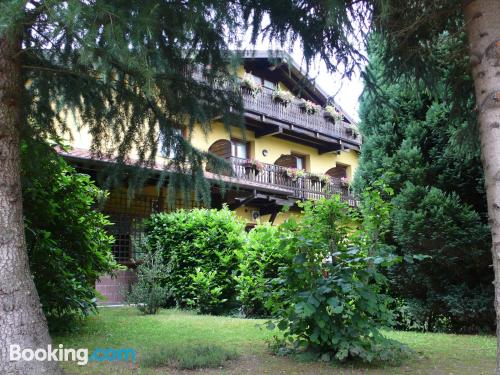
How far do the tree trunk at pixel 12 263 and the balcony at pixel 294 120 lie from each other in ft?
38.2

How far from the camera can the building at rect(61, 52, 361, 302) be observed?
13.0m

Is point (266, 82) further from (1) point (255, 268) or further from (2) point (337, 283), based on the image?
(2) point (337, 283)

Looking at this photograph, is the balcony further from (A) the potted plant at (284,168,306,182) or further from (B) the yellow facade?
(A) the potted plant at (284,168,306,182)

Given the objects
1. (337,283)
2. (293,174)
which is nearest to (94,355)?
(337,283)

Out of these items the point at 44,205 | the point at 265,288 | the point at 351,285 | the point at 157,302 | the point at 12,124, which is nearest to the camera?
the point at 12,124

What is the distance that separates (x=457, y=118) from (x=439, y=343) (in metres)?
2.89

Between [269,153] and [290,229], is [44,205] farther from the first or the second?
[269,153]

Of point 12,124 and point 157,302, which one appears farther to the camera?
point 157,302

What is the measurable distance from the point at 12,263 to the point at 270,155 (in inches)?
601

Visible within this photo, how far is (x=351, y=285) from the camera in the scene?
4699 millimetres

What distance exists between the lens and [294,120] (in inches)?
725

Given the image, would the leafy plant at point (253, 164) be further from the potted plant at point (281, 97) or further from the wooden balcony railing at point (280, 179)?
the potted plant at point (281, 97)

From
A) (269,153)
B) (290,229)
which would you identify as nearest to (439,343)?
(290,229)

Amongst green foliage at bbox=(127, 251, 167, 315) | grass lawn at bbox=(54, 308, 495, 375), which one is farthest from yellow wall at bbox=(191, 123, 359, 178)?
grass lawn at bbox=(54, 308, 495, 375)
